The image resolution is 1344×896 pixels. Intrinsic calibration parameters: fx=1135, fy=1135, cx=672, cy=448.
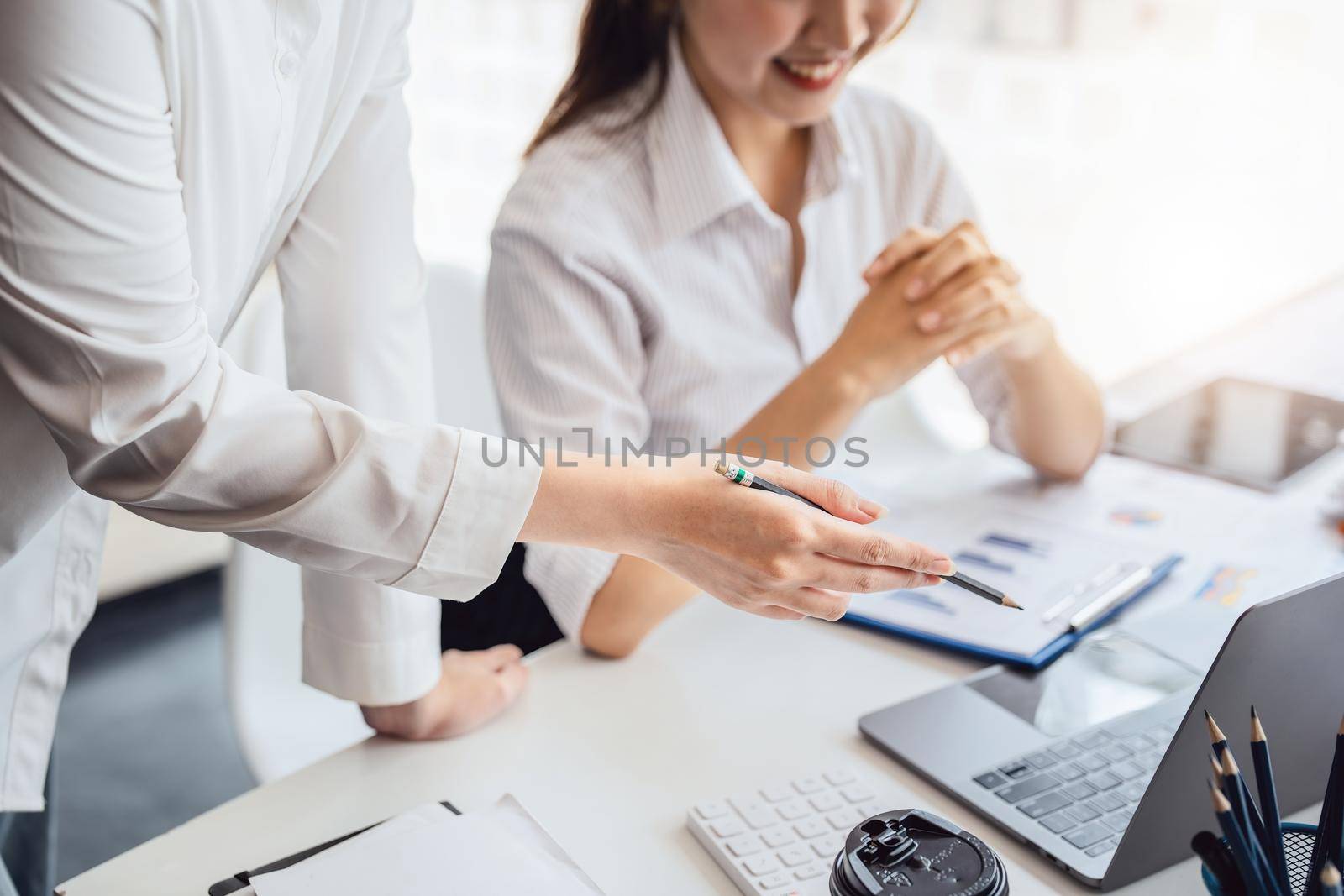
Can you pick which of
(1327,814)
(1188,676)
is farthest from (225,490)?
(1188,676)

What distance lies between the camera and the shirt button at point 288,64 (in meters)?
0.62

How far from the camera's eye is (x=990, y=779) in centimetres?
72

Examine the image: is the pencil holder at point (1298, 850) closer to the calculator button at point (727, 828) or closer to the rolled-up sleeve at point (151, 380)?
the calculator button at point (727, 828)

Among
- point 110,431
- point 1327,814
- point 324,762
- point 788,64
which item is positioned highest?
point 788,64

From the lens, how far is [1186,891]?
25.1 inches

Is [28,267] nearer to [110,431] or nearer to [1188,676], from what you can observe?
[110,431]

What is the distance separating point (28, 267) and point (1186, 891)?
0.67 metres

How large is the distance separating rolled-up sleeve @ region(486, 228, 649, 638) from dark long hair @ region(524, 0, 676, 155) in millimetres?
156

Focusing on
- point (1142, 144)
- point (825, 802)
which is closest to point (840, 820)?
point (825, 802)

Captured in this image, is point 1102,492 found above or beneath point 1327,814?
beneath

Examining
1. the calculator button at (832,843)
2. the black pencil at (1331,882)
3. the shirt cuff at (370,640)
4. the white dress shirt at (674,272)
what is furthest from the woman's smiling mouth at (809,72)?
the black pencil at (1331,882)

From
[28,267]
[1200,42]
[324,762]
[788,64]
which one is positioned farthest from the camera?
[1200,42]

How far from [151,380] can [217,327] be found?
0.63 ft

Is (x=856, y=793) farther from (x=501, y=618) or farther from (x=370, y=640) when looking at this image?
(x=501, y=618)
